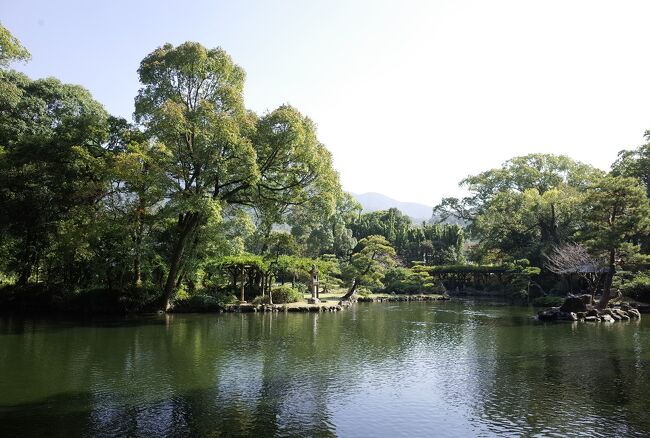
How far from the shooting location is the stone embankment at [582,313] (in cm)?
2241

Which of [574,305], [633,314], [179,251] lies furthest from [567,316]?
[179,251]

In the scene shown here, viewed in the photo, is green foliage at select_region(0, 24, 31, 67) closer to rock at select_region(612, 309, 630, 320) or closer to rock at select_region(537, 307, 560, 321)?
rock at select_region(537, 307, 560, 321)

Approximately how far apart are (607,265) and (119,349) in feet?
76.6

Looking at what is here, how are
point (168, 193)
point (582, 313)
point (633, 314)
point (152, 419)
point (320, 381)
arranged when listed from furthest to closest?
point (633, 314)
point (582, 313)
point (168, 193)
point (320, 381)
point (152, 419)

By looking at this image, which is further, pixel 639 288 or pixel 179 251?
pixel 639 288

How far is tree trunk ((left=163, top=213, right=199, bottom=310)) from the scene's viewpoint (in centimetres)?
2320

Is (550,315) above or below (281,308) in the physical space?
below

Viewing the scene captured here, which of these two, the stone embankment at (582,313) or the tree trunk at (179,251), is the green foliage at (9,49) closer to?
the tree trunk at (179,251)

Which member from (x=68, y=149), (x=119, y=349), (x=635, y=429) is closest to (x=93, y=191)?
(x=68, y=149)

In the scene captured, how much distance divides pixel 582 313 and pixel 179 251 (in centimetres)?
1899

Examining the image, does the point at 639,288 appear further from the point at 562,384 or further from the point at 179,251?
the point at 179,251

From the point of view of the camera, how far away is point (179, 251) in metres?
23.4

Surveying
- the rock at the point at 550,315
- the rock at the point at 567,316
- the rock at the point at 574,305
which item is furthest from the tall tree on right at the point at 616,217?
the rock at the point at 550,315

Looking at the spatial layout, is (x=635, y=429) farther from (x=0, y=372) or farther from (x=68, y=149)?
(x=68, y=149)
